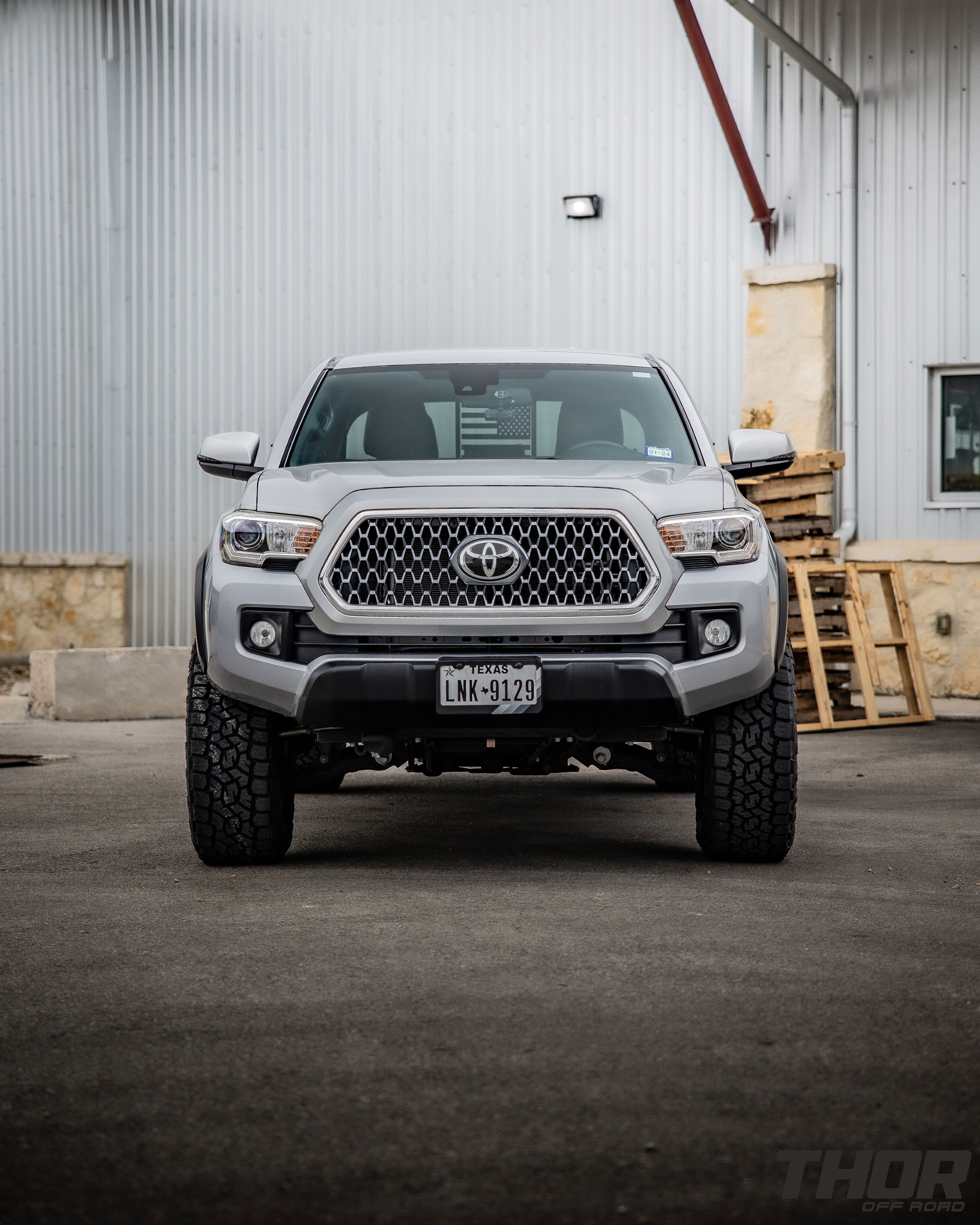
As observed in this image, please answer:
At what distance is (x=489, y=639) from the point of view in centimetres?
492

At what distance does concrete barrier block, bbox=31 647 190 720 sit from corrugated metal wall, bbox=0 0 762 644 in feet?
11.3

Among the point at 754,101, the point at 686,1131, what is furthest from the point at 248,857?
the point at 754,101

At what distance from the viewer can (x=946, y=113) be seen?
44.5 ft

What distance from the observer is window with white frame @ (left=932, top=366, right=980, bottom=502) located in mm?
13516

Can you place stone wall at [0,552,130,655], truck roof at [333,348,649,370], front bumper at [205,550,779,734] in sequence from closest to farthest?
1. front bumper at [205,550,779,734]
2. truck roof at [333,348,649,370]
3. stone wall at [0,552,130,655]

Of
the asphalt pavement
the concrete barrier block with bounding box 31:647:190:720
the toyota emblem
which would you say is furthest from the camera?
the concrete barrier block with bounding box 31:647:190:720

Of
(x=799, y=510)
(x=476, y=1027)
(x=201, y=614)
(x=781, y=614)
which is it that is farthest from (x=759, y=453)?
(x=799, y=510)

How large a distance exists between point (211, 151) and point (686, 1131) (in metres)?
15.1

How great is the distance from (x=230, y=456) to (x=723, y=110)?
942cm

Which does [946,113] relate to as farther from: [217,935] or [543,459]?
[217,935]

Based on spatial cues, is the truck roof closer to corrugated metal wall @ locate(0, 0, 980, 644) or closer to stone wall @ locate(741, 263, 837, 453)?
stone wall @ locate(741, 263, 837, 453)

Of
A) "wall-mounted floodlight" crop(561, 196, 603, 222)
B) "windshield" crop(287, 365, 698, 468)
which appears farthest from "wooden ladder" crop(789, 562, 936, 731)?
"windshield" crop(287, 365, 698, 468)

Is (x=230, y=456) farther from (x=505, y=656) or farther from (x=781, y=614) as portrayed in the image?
(x=781, y=614)

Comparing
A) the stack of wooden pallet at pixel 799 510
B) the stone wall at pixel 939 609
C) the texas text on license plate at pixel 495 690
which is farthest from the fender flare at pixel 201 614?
the stone wall at pixel 939 609
